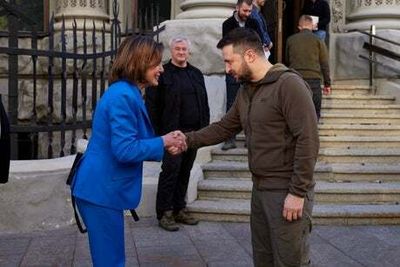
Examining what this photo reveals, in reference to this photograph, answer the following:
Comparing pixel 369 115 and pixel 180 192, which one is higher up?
pixel 369 115

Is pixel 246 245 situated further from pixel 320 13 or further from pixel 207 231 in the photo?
pixel 320 13

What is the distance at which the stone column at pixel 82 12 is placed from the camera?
10.4 m

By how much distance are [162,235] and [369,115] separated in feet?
13.8

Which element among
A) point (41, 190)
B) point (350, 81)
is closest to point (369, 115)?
point (350, 81)

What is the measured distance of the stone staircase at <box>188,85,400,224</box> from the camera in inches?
246

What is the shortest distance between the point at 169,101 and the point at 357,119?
3.69 m

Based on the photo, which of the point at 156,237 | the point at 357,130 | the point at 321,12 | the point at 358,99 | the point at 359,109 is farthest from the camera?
the point at 321,12

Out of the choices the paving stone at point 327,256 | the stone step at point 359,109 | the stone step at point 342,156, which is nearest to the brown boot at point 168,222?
the paving stone at point 327,256

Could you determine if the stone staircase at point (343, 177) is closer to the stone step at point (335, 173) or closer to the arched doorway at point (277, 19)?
the stone step at point (335, 173)

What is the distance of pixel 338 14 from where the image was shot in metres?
11.0

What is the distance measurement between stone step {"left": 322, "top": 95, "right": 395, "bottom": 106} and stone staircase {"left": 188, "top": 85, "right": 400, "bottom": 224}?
603mm

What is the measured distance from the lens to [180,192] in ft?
20.1

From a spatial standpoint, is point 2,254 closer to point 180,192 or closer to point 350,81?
point 180,192

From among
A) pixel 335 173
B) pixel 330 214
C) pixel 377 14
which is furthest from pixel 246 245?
pixel 377 14
